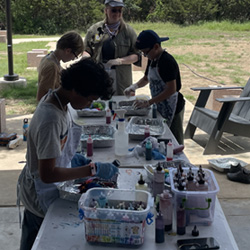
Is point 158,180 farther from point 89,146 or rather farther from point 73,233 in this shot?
point 89,146

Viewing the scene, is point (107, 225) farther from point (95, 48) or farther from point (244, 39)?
point (244, 39)

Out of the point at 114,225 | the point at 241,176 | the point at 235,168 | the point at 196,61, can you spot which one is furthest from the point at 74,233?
the point at 196,61

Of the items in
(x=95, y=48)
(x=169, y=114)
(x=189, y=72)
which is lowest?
(x=189, y=72)

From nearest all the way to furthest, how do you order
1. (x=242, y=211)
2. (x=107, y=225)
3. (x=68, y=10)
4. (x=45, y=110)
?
(x=107, y=225) < (x=45, y=110) < (x=242, y=211) < (x=68, y=10)

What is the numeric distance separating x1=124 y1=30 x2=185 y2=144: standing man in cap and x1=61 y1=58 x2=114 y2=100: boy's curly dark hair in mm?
1732

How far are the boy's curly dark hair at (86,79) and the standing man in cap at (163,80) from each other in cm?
173

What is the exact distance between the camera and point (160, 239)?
188cm

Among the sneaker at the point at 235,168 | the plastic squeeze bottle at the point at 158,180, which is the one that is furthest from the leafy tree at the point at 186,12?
the plastic squeeze bottle at the point at 158,180

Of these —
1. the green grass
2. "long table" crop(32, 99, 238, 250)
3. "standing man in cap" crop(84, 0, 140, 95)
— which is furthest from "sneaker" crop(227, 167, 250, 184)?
the green grass

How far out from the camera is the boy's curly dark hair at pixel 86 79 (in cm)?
196

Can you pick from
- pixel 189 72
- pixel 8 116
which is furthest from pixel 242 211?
pixel 189 72

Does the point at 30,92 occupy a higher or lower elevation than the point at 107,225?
lower

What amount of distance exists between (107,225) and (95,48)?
3.30 metres

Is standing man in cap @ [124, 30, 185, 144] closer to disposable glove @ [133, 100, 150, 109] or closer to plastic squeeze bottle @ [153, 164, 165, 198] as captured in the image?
disposable glove @ [133, 100, 150, 109]
